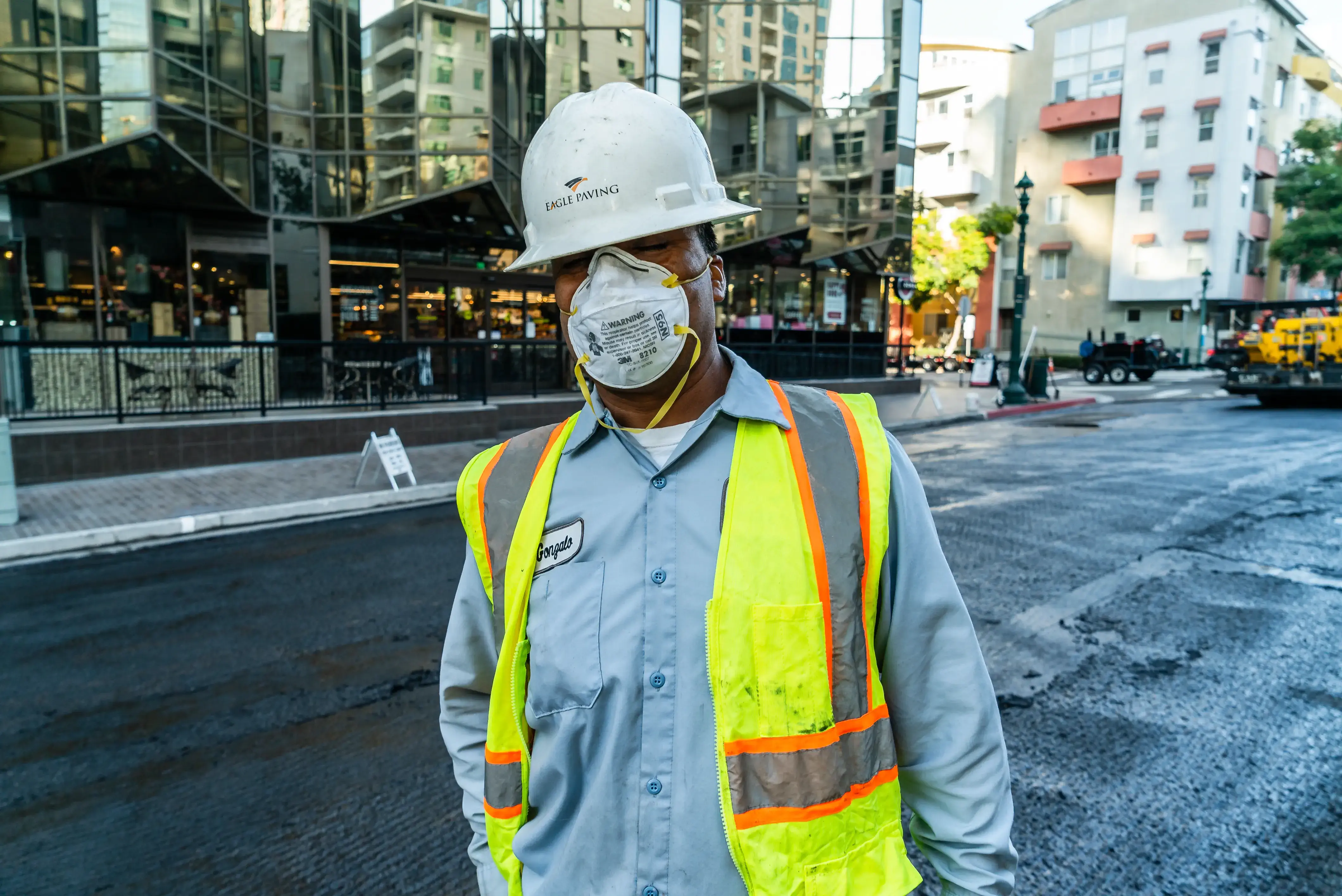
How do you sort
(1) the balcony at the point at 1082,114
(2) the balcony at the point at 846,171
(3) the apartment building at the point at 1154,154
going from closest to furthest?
(2) the balcony at the point at 846,171
(3) the apartment building at the point at 1154,154
(1) the balcony at the point at 1082,114

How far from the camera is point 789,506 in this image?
56.2 inches

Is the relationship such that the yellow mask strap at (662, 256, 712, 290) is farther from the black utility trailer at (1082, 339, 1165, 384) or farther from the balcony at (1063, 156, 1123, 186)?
the balcony at (1063, 156, 1123, 186)

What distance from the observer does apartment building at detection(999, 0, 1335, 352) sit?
47.8m

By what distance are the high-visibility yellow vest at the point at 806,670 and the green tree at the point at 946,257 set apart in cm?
4805

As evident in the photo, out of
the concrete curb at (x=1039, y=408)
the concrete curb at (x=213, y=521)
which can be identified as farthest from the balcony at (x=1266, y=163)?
the concrete curb at (x=213, y=521)

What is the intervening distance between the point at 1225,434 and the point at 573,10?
56.3ft

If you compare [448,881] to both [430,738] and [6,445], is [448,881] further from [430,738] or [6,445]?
[6,445]

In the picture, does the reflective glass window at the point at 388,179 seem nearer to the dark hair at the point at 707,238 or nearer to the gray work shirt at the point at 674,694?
the dark hair at the point at 707,238

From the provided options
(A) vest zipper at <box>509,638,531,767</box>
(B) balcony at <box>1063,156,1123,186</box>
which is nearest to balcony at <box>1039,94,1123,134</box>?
(B) balcony at <box>1063,156,1123,186</box>

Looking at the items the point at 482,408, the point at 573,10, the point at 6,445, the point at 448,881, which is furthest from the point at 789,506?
the point at 573,10

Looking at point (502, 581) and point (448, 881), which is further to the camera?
point (448, 881)

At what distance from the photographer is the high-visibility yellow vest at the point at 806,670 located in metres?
1.35

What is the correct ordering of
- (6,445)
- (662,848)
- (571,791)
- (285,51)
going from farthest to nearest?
(285,51)
(6,445)
(571,791)
(662,848)

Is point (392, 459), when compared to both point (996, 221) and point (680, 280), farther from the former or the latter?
point (996, 221)
